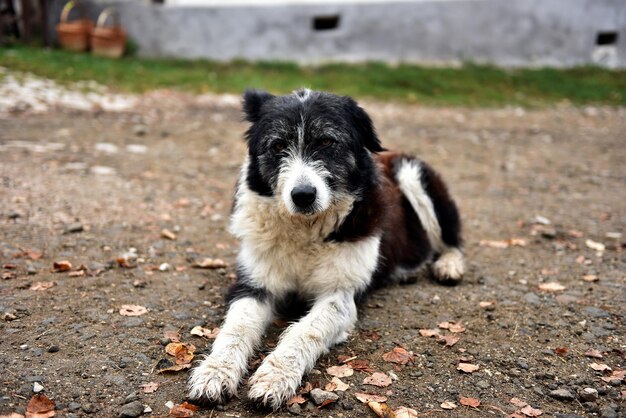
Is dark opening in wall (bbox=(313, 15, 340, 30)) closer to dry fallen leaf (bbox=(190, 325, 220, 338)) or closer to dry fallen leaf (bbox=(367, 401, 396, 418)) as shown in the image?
dry fallen leaf (bbox=(190, 325, 220, 338))

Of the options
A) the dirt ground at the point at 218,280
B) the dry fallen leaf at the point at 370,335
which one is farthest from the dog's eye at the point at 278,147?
the dry fallen leaf at the point at 370,335

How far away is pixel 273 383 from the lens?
118 inches

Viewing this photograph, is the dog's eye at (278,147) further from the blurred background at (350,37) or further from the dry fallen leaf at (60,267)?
the blurred background at (350,37)

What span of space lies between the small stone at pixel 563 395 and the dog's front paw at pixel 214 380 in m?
1.77

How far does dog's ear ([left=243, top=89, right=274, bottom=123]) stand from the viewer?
4.20 metres

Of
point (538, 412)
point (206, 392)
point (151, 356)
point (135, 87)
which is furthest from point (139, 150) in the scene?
point (538, 412)

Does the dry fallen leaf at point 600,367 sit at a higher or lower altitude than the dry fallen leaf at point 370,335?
higher

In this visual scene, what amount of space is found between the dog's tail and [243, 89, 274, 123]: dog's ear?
5.11 ft

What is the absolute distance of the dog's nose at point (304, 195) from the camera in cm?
353

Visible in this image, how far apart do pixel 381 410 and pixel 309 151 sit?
1.74 m

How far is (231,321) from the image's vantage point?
3.52m

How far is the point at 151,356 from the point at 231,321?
1.69ft

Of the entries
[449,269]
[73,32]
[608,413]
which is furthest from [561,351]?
[73,32]

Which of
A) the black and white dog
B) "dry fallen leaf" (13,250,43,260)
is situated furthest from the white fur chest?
"dry fallen leaf" (13,250,43,260)
